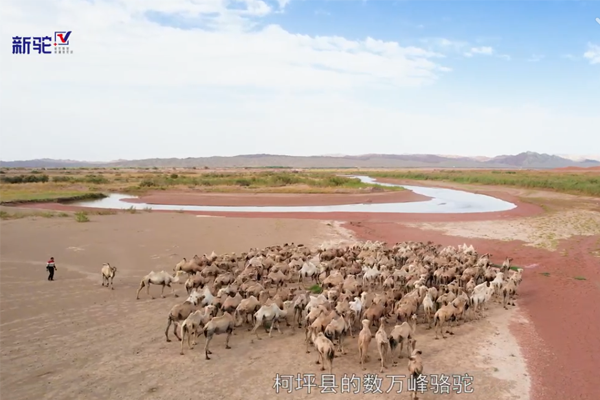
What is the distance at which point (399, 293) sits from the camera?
526 inches

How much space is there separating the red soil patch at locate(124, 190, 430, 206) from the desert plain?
2052 cm

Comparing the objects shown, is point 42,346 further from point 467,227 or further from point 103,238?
point 467,227

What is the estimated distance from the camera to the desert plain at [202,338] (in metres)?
8.91

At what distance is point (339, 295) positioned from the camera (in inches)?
508

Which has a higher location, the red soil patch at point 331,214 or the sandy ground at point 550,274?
the red soil patch at point 331,214

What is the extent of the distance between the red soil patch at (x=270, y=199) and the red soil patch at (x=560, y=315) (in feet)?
85.3

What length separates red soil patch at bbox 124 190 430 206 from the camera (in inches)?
1918

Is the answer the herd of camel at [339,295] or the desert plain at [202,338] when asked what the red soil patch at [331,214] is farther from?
the herd of camel at [339,295]

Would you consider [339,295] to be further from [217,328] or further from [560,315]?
[560,315]

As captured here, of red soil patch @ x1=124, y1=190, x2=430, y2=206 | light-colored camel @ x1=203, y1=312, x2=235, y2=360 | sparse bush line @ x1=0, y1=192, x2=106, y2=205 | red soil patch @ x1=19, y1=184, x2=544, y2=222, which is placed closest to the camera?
light-colored camel @ x1=203, y1=312, x2=235, y2=360

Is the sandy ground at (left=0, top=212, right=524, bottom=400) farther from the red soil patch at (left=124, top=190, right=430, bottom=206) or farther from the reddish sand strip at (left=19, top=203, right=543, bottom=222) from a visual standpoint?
the red soil patch at (left=124, top=190, right=430, bottom=206)

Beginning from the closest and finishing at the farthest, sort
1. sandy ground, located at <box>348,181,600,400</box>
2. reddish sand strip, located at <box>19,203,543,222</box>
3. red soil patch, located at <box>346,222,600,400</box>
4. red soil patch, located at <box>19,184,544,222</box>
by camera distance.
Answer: red soil patch, located at <box>346,222,600,400</box>, sandy ground, located at <box>348,181,600,400</box>, reddish sand strip, located at <box>19,203,543,222</box>, red soil patch, located at <box>19,184,544,222</box>

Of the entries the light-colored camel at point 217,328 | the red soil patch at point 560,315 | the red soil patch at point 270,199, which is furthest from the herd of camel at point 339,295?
the red soil patch at point 270,199

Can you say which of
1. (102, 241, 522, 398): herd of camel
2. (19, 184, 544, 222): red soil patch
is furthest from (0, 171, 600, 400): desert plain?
(19, 184, 544, 222): red soil patch
